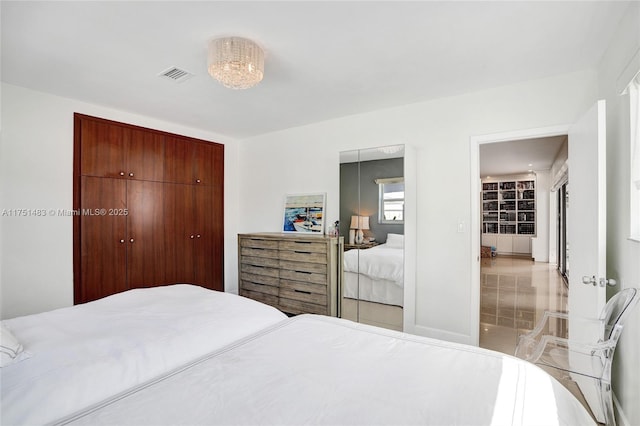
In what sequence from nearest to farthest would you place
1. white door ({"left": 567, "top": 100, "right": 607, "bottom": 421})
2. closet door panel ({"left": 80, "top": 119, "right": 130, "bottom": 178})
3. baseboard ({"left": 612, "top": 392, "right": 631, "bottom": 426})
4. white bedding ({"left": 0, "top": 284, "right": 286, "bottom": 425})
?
white bedding ({"left": 0, "top": 284, "right": 286, "bottom": 425}) < baseboard ({"left": 612, "top": 392, "right": 631, "bottom": 426}) < white door ({"left": 567, "top": 100, "right": 607, "bottom": 421}) < closet door panel ({"left": 80, "top": 119, "right": 130, "bottom": 178})

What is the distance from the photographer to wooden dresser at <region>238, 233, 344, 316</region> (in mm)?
3555

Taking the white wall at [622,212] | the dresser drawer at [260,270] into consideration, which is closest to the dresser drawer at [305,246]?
the dresser drawer at [260,270]

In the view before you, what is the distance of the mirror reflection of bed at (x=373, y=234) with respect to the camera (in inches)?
132

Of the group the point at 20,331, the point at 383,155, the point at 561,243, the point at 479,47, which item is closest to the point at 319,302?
the point at 383,155

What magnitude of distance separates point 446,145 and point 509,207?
7.57 m

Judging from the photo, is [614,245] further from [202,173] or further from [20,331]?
[202,173]

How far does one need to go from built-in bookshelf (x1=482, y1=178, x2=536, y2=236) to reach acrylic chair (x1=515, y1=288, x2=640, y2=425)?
322 inches

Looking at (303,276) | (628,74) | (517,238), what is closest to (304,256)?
(303,276)

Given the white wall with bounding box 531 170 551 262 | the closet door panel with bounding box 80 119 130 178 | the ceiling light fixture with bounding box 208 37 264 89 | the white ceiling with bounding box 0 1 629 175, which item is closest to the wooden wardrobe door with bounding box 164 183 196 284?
the closet door panel with bounding box 80 119 130 178

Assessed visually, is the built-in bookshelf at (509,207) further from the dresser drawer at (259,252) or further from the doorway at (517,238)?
the dresser drawer at (259,252)

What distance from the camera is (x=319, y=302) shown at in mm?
3590

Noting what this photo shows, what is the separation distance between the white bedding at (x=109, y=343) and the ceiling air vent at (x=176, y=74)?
1.75 m

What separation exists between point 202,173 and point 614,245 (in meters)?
4.33

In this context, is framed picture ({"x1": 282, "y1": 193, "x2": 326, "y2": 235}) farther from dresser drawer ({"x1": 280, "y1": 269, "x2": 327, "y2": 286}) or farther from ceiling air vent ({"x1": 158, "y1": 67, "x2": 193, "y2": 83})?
ceiling air vent ({"x1": 158, "y1": 67, "x2": 193, "y2": 83})
